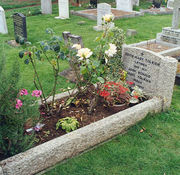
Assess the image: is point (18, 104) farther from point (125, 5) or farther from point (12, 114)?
point (125, 5)

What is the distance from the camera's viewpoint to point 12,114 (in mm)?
2996

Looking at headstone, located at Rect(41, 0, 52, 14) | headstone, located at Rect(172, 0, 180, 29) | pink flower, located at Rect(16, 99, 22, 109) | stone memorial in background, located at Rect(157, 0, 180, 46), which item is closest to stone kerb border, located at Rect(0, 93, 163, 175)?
pink flower, located at Rect(16, 99, 22, 109)

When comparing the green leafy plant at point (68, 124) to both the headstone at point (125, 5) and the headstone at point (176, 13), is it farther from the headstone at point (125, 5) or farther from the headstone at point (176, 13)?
the headstone at point (125, 5)

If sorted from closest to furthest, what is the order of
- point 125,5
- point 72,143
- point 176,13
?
point 72,143 < point 176,13 < point 125,5

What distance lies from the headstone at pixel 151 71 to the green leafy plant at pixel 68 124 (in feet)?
5.43

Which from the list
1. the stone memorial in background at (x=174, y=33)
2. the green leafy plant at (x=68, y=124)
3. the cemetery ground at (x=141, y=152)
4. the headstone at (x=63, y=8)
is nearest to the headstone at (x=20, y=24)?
the headstone at (x=63, y=8)

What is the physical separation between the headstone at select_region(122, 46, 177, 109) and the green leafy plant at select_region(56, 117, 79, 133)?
1655 millimetres

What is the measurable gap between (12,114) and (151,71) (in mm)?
2687

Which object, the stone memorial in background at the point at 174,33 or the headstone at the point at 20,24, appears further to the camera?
the headstone at the point at 20,24

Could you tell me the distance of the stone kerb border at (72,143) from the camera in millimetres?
3039

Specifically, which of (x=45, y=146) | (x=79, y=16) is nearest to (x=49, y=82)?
(x=45, y=146)

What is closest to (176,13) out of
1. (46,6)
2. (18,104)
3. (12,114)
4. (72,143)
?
(72,143)

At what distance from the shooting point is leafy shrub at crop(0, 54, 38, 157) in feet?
9.58

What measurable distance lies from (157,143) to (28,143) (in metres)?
1.91
